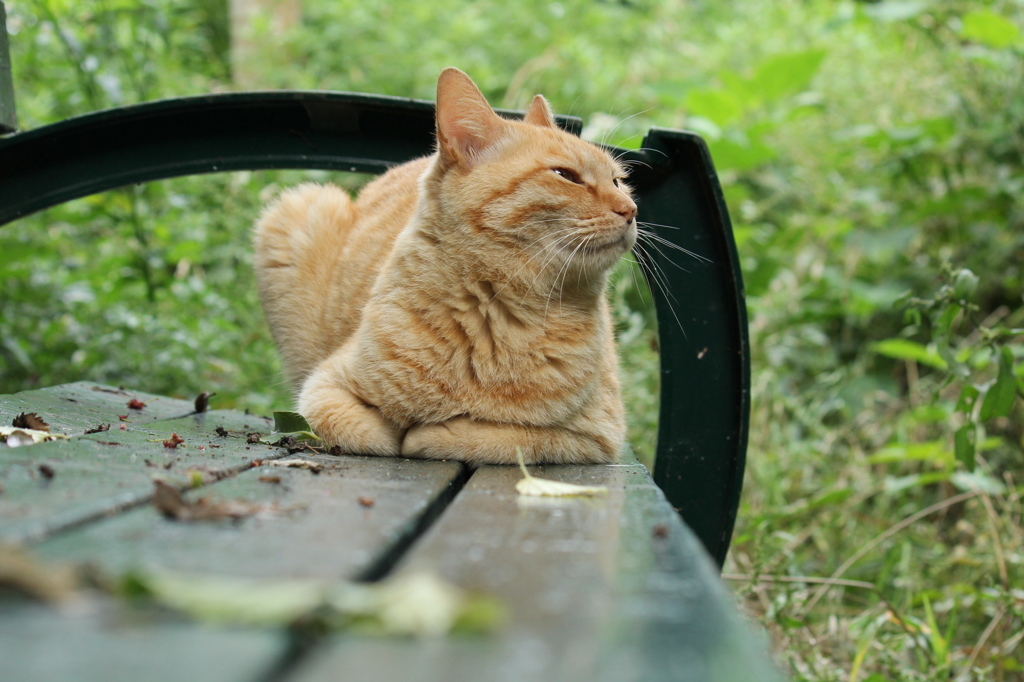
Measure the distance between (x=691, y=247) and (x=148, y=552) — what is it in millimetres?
1870

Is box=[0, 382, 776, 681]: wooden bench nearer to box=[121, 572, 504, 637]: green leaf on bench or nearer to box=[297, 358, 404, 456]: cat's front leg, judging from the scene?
box=[121, 572, 504, 637]: green leaf on bench

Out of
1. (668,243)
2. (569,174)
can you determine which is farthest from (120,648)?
(668,243)

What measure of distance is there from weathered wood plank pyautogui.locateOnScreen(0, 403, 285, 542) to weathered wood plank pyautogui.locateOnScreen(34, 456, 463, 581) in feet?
0.15

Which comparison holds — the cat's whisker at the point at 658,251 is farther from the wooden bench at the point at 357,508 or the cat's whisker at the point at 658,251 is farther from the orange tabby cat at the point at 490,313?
the orange tabby cat at the point at 490,313

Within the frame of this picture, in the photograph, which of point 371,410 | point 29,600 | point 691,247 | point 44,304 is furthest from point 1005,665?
point 44,304

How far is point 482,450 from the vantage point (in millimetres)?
1937

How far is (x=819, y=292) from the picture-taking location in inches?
194

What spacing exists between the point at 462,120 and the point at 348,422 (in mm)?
854

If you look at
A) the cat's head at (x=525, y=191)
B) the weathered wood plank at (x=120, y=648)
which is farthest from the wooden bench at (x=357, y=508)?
the cat's head at (x=525, y=191)

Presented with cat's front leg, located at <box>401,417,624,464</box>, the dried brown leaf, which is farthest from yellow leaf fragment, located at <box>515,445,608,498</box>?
the dried brown leaf

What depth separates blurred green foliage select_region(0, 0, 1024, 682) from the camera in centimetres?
328

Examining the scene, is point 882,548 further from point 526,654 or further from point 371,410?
point 526,654

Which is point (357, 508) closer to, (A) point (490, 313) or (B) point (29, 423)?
(A) point (490, 313)

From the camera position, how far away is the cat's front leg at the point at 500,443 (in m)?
1.94
